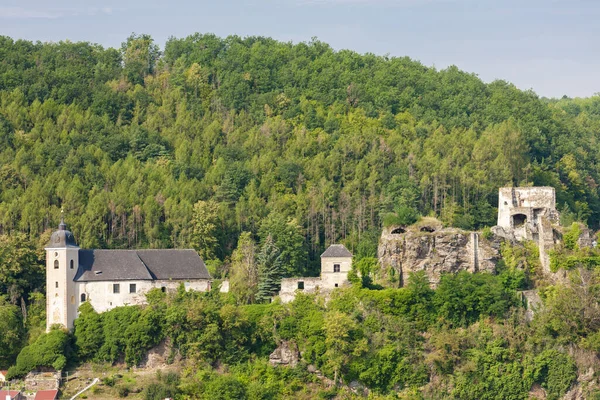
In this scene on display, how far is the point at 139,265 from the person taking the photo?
2719 inches

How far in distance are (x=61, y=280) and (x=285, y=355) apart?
1216 cm

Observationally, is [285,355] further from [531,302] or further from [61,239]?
[531,302]

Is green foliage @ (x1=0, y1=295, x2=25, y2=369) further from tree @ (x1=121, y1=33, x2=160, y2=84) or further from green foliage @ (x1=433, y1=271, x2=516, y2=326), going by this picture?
tree @ (x1=121, y1=33, x2=160, y2=84)

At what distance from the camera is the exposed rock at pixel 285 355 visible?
6688 cm

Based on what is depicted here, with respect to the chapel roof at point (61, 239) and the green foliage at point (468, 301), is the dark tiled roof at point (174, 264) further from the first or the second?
the green foliage at point (468, 301)

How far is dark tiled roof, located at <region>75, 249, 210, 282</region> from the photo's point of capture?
6819cm

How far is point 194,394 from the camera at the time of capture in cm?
6344

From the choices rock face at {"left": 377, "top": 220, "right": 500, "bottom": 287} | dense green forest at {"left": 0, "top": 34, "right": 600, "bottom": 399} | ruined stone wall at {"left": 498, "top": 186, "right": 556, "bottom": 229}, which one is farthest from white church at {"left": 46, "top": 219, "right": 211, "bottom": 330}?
ruined stone wall at {"left": 498, "top": 186, "right": 556, "bottom": 229}

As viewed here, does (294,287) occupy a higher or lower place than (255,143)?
lower

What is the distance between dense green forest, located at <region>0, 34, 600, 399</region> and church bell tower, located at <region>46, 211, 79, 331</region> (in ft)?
4.54

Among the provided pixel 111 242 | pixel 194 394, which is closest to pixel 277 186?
pixel 111 242

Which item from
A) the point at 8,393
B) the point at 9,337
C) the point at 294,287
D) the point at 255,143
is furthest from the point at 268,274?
the point at 255,143

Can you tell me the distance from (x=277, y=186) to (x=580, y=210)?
20644 mm

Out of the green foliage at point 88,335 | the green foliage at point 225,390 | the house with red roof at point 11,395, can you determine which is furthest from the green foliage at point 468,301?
the house with red roof at point 11,395
